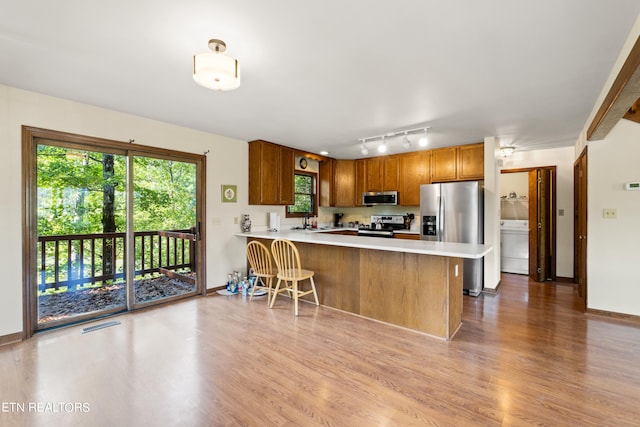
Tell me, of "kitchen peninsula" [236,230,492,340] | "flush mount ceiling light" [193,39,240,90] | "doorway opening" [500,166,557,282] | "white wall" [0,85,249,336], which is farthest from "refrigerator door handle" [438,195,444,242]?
"flush mount ceiling light" [193,39,240,90]

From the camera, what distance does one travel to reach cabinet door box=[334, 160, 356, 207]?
596cm

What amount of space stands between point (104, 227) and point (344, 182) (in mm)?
4153

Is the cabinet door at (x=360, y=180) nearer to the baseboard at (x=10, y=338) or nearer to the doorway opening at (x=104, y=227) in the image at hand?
the doorway opening at (x=104, y=227)

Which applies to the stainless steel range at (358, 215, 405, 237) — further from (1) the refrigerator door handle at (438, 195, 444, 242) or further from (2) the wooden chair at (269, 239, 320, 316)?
(2) the wooden chair at (269, 239, 320, 316)

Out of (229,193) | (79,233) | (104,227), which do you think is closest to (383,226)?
(229,193)

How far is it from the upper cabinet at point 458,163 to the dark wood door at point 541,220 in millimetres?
1658

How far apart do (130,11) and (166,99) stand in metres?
1.38

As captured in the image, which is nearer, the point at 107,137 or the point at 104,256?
the point at 107,137

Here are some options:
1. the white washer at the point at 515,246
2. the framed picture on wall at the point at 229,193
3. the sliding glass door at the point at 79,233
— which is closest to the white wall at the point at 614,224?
the white washer at the point at 515,246

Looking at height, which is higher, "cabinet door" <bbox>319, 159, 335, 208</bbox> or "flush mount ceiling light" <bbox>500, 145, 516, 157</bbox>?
"flush mount ceiling light" <bbox>500, 145, 516, 157</bbox>

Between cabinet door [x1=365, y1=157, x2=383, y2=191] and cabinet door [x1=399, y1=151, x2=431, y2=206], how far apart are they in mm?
450

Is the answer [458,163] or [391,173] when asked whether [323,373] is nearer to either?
[458,163]

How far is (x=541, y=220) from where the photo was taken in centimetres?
518

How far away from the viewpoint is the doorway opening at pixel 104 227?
112 inches
